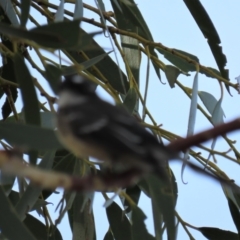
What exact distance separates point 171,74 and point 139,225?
0.42 metres

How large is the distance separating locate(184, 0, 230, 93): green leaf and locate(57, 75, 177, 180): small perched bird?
771mm

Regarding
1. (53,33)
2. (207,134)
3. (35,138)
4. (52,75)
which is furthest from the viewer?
(52,75)

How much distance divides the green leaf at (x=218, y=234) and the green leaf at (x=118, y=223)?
0.68ft

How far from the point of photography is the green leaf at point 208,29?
1558mm

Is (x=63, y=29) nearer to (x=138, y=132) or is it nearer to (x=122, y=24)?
(x=138, y=132)

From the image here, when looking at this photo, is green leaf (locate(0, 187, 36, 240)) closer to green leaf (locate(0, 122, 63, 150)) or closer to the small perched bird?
green leaf (locate(0, 122, 63, 150))

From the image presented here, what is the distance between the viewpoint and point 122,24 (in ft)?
5.37

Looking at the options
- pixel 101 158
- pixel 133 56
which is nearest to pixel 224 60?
pixel 133 56

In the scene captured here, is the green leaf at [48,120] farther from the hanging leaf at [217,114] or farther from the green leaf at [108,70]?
the hanging leaf at [217,114]

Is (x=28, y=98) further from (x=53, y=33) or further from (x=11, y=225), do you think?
(x=11, y=225)

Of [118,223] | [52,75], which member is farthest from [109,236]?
[52,75]

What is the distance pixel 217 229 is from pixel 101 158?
0.99 m

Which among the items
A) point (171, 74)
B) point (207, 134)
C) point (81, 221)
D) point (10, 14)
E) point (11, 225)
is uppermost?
point (10, 14)

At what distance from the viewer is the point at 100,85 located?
127 cm
